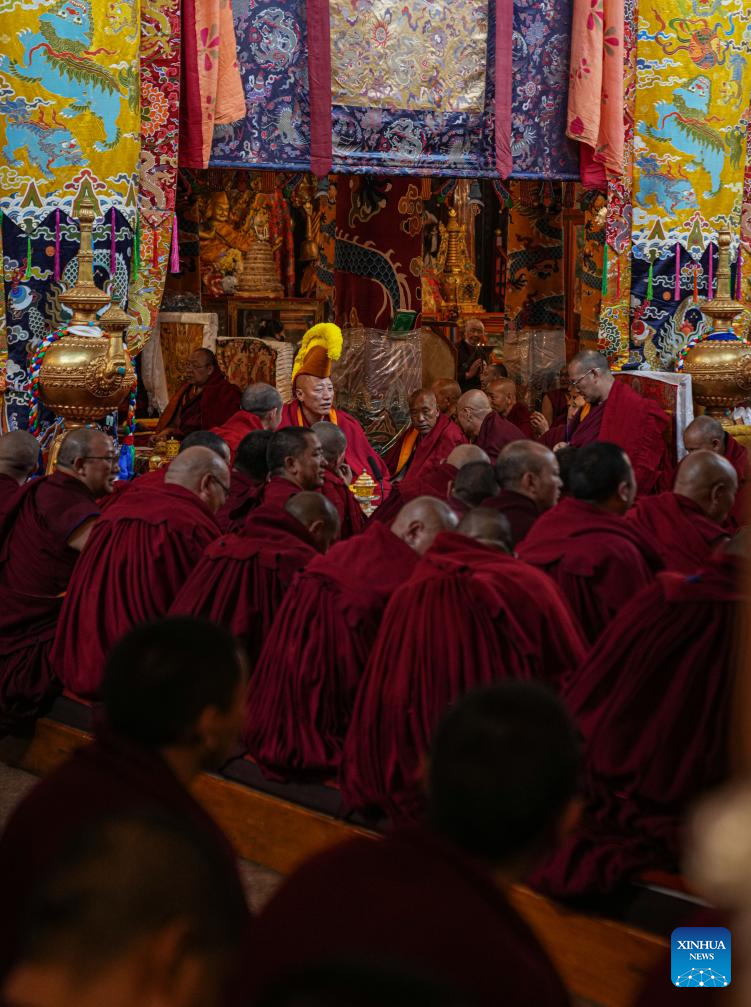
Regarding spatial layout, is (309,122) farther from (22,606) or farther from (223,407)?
(22,606)

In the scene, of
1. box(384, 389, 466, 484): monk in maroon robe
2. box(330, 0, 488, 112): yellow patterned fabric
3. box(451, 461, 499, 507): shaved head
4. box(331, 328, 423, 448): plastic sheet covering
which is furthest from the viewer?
box(331, 328, 423, 448): plastic sheet covering

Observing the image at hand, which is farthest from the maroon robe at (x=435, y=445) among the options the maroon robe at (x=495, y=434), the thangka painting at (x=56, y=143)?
the thangka painting at (x=56, y=143)

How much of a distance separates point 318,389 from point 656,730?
14.8 feet

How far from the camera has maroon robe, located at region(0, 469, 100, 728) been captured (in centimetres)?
542

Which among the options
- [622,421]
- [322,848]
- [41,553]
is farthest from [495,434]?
[322,848]

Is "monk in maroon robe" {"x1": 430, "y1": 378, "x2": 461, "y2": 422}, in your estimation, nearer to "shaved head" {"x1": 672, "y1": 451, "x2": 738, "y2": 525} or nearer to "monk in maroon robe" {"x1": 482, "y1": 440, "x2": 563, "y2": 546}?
"monk in maroon robe" {"x1": 482, "y1": 440, "x2": 563, "y2": 546}

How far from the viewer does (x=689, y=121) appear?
28.3ft

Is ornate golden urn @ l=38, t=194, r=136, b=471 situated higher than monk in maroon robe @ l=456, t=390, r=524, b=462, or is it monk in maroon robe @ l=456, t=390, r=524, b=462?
ornate golden urn @ l=38, t=194, r=136, b=471

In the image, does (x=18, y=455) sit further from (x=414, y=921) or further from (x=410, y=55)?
(x=414, y=921)

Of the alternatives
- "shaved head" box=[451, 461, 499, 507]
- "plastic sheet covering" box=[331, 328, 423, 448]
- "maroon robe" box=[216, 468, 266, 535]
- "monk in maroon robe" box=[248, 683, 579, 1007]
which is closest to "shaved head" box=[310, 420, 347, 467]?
"maroon robe" box=[216, 468, 266, 535]

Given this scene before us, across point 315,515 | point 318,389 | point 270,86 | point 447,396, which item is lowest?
point 447,396

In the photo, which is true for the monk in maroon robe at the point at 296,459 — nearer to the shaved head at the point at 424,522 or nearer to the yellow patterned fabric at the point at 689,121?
the shaved head at the point at 424,522

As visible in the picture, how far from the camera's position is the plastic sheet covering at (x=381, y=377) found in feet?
33.7

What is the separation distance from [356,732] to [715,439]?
124 inches
